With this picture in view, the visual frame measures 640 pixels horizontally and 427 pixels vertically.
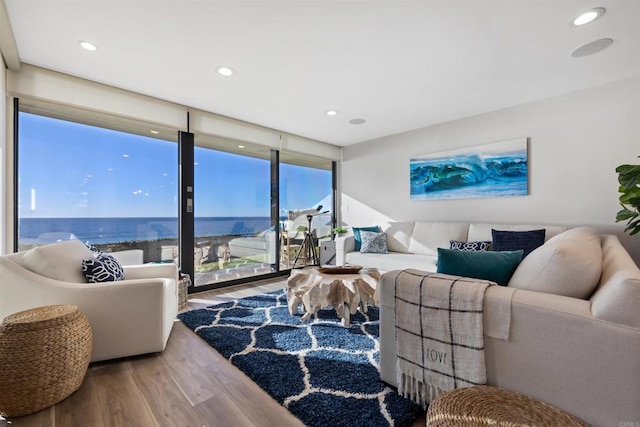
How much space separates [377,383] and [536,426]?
2.87 feet

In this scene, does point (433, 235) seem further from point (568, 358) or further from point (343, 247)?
point (568, 358)

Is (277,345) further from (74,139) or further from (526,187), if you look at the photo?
→ (526,187)

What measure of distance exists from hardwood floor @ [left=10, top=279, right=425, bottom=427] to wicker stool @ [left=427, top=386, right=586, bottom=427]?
454 millimetres

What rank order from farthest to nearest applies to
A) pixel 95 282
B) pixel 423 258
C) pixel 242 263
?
pixel 242 263 → pixel 423 258 → pixel 95 282

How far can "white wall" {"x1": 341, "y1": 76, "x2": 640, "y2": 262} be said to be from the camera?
2.80 m

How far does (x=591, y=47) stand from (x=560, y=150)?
1.22 m

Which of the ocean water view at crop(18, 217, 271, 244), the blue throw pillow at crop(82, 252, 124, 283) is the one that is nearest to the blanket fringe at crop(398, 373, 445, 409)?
the blue throw pillow at crop(82, 252, 124, 283)

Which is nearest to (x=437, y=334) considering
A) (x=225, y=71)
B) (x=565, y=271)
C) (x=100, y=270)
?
(x=565, y=271)

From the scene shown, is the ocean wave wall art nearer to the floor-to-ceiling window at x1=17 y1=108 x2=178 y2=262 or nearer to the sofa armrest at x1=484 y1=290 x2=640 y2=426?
the sofa armrest at x1=484 y1=290 x2=640 y2=426

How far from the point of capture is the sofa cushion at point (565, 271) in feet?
4.06

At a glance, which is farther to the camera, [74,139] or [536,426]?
[74,139]

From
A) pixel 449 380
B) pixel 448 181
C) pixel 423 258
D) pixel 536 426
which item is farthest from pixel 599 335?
pixel 448 181

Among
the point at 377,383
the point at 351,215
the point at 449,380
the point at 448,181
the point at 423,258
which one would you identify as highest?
the point at 448,181

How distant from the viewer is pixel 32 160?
8.73 ft
